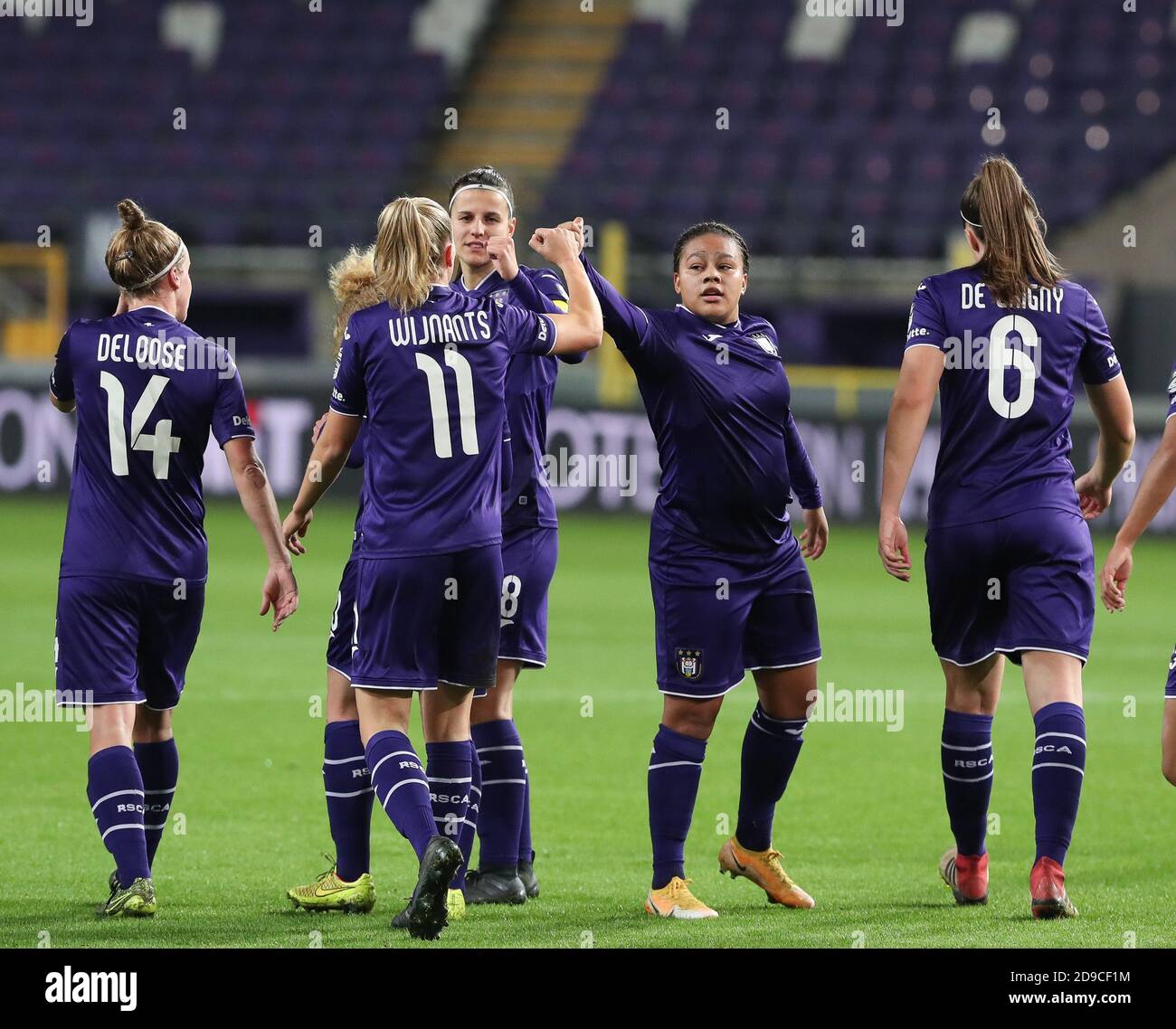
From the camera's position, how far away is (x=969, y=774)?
5668 millimetres

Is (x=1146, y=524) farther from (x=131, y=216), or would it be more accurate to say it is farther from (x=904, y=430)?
(x=131, y=216)

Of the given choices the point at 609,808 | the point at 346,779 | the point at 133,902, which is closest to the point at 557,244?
the point at 346,779

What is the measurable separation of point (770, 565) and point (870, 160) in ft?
64.2

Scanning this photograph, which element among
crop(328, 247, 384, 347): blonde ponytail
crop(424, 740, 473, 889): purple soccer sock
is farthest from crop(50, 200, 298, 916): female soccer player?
crop(424, 740, 473, 889): purple soccer sock

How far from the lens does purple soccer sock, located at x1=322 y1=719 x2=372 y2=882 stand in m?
5.58

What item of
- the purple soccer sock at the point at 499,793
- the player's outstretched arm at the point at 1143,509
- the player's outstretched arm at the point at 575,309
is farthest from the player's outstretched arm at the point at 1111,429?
the purple soccer sock at the point at 499,793

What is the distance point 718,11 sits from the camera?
1077 inches

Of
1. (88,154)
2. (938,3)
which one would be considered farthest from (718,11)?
(88,154)

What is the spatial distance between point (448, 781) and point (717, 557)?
1.03 meters

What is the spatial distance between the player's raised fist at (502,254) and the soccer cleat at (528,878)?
6.07ft

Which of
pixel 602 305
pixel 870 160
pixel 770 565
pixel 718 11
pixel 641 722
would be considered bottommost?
pixel 641 722

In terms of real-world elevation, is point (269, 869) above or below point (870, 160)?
below

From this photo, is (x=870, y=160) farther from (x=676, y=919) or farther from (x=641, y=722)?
(x=676, y=919)

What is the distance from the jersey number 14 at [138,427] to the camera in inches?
216
